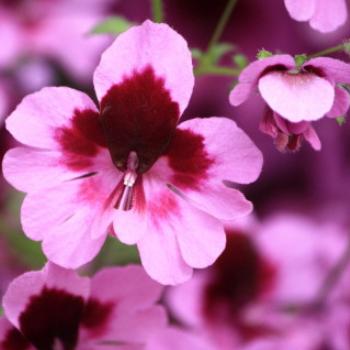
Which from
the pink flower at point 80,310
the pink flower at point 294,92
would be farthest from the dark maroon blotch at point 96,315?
the pink flower at point 294,92

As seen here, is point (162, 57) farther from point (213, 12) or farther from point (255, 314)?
point (213, 12)

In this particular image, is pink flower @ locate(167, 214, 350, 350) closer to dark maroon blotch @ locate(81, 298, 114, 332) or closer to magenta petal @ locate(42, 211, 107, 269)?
dark maroon blotch @ locate(81, 298, 114, 332)

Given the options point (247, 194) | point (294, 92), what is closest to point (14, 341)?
point (294, 92)

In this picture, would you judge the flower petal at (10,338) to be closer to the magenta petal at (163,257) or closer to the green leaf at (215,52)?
the magenta petal at (163,257)

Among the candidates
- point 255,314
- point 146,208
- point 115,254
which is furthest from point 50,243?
point 255,314

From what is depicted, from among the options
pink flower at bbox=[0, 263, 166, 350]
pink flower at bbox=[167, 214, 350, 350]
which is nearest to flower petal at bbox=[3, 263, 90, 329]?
pink flower at bbox=[0, 263, 166, 350]

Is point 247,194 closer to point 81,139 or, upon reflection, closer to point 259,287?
point 259,287

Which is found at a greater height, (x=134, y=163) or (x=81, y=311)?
(x=134, y=163)
